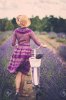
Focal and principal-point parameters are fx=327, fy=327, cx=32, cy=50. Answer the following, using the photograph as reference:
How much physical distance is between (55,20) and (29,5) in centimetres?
35

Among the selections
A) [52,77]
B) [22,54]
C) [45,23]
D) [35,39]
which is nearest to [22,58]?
[22,54]

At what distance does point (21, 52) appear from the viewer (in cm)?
360

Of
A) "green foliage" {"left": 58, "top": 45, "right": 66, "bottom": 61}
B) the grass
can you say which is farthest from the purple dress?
"green foliage" {"left": 58, "top": 45, "right": 66, "bottom": 61}

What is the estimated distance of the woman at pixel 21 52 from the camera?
360 cm

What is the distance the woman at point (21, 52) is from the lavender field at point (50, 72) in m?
0.06

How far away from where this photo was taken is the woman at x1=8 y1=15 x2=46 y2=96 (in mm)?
3602

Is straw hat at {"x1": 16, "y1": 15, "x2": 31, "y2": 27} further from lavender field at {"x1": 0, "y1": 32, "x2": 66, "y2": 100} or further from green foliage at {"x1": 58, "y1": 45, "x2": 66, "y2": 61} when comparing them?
green foliage at {"x1": 58, "y1": 45, "x2": 66, "y2": 61}

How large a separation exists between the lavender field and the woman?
6 cm

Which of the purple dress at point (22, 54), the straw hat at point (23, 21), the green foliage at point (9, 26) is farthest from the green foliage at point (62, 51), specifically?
the green foliage at point (9, 26)

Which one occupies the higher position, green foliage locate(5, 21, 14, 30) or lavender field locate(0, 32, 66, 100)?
green foliage locate(5, 21, 14, 30)

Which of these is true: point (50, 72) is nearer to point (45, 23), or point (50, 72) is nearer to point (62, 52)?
point (62, 52)

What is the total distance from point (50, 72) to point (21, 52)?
395 millimetres

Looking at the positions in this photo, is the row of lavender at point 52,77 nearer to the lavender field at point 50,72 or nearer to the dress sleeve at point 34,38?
the lavender field at point 50,72

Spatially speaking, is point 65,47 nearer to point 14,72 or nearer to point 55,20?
point 55,20
